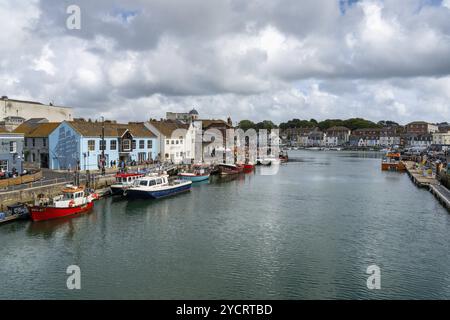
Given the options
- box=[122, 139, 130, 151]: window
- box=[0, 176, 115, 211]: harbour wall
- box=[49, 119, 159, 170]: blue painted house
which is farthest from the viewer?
box=[122, 139, 130, 151]: window

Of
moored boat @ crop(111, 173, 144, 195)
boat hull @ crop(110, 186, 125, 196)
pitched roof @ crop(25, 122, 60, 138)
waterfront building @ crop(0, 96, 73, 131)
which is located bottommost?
boat hull @ crop(110, 186, 125, 196)

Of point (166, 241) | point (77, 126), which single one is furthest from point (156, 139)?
point (166, 241)

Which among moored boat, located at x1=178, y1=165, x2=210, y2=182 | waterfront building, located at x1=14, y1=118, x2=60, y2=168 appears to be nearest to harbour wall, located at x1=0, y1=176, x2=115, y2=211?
waterfront building, located at x1=14, y1=118, x2=60, y2=168

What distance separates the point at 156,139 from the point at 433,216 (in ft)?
152

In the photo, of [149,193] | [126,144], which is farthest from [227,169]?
[149,193]

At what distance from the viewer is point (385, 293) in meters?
18.7

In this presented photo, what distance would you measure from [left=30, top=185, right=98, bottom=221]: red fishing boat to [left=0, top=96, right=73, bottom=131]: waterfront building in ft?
117

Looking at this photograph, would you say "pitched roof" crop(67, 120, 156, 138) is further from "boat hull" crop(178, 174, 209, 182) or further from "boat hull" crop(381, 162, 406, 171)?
"boat hull" crop(381, 162, 406, 171)

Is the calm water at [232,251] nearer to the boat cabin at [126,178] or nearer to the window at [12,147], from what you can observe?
the boat cabin at [126,178]

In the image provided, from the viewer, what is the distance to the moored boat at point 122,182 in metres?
42.7

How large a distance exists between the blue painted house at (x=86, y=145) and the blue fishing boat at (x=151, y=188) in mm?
10743

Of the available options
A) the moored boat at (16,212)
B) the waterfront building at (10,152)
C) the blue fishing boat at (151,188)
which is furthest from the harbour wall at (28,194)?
the waterfront building at (10,152)

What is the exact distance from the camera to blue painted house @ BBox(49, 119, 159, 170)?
52.5 meters

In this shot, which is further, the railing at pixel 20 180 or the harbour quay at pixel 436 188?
the harbour quay at pixel 436 188
